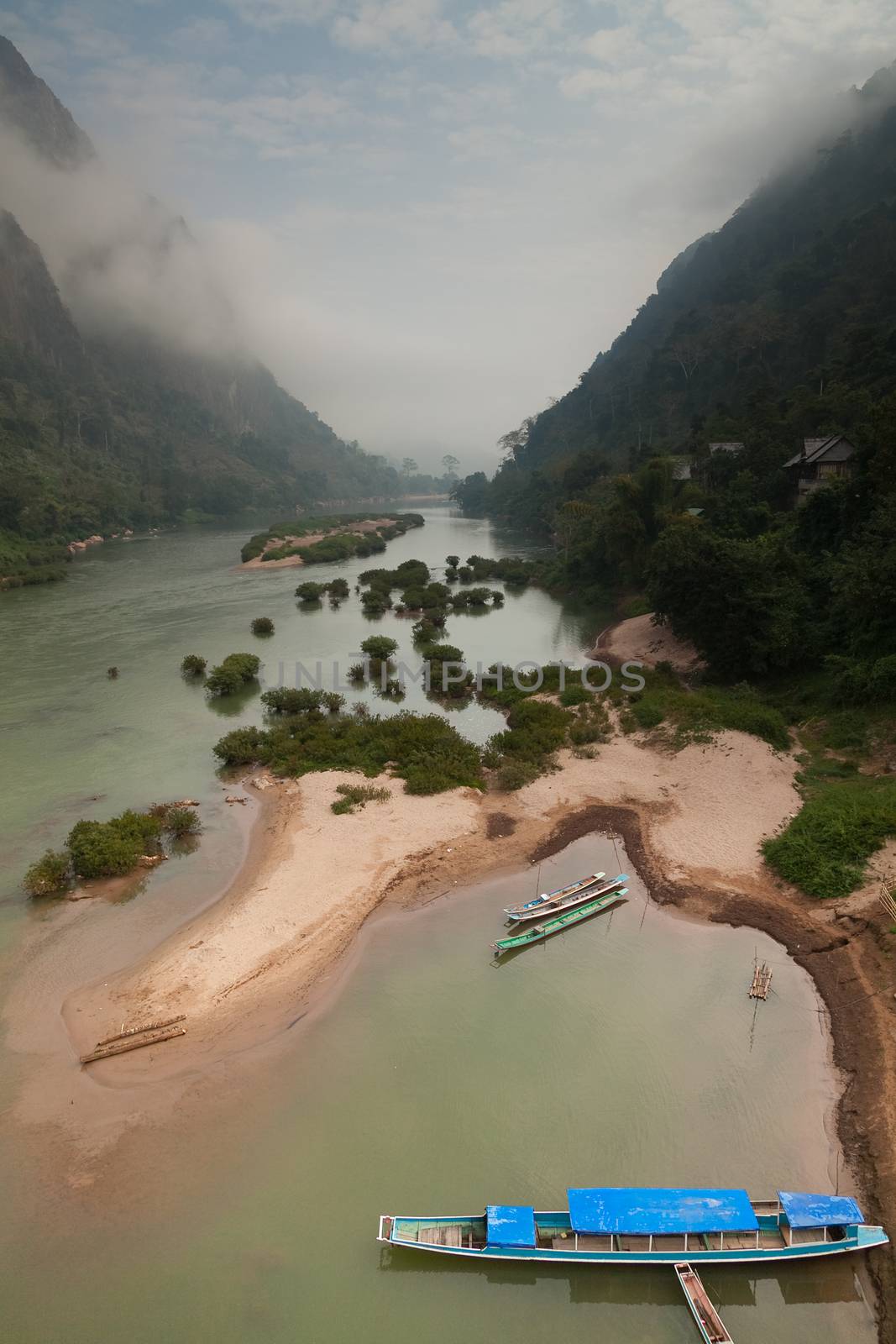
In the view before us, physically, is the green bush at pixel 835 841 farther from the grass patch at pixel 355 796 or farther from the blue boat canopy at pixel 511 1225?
the grass patch at pixel 355 796

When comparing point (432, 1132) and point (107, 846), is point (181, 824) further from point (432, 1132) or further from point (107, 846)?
point (432, 1132)

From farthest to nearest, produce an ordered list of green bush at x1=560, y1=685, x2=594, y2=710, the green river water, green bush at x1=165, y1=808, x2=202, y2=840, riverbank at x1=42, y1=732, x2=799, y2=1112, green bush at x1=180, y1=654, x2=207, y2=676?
green bush at x1=180, y1=654, x2=207, y2=676 → green bush at x1=560, y1=685, x2=594, y2=710 → green bush at x1=165, y1=808, x2=202, y2=840 → riverbank at x1=42, y1=732, x2=799, y2=1112 → the green river water

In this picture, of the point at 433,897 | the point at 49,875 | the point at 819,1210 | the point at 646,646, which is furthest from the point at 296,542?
the point at 819,1210

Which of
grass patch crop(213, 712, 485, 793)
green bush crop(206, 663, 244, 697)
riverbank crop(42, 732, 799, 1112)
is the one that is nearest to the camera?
riverbank crop(42, 732, 799, 1112)

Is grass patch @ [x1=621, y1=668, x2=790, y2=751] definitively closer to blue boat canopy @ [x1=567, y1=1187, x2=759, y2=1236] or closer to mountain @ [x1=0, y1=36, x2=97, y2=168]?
blue boat canopy @ [x1=567, y1=1187, x2=759, y2=1236]

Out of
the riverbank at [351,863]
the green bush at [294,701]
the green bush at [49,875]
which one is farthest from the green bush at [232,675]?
the green bush at [49,875]

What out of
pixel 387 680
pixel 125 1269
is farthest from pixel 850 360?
pixel 125 1269

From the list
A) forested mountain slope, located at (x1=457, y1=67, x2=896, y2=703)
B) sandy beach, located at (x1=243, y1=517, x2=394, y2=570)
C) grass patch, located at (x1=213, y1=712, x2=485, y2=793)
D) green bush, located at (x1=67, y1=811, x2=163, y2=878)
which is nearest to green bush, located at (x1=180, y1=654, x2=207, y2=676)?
grass patch, located at (x1=213, y1=712, x2=485, y2=793)

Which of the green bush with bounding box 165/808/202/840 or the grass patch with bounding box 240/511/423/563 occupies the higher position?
A: the green bush with bounding box 165/808/202/840
